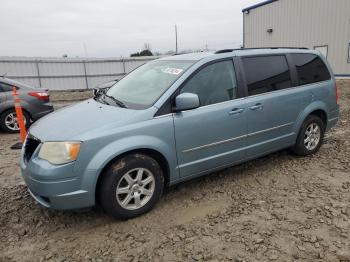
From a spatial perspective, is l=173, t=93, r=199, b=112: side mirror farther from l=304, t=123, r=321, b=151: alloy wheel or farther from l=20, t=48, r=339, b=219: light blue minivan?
l=304, t=123, r=321, b=151: alloy wheel

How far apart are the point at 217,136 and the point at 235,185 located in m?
0.80

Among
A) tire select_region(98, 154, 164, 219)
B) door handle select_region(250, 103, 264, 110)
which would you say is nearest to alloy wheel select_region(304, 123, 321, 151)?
door handle select_region(250, 103, 264, 110)

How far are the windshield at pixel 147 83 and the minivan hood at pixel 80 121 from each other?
0.22 meters

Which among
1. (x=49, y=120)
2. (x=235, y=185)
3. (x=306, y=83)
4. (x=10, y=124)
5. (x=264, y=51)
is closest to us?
(x=49, y=120)

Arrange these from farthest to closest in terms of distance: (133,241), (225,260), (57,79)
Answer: (57,79)
(133,241)
(225,260)

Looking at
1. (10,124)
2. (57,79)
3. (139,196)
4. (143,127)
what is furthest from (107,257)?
(57,79)

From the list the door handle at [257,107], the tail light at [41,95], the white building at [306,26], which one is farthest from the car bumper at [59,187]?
the white building at [306,26]

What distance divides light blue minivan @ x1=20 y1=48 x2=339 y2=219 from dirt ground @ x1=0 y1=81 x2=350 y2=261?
0.32m

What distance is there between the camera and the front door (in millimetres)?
3454

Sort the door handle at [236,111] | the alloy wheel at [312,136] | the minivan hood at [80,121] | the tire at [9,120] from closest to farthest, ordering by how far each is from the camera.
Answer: the minivan hood at [80,121] < the door handle at [236,111] < the alloy wheel at [312,136] < the tire at [9,120]

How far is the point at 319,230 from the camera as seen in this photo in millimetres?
2988

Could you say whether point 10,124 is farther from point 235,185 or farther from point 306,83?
point 306,83

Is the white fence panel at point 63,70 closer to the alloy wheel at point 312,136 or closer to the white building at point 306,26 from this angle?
the white building at point 306,26

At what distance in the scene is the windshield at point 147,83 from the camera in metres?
3.50
